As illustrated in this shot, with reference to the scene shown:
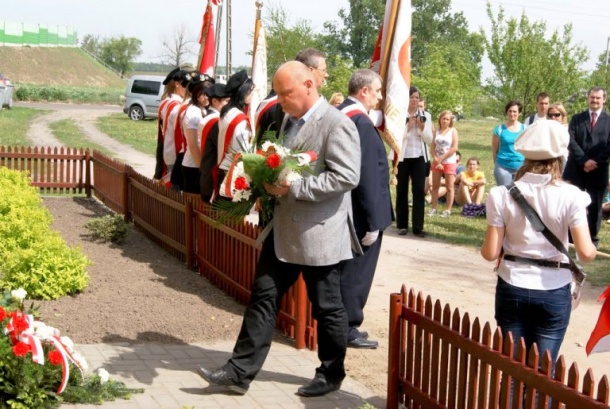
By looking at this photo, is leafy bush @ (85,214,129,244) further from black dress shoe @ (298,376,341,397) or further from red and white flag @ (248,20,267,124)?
black dress shoe @ (298,376,341,397)

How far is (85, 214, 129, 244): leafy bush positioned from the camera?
11297mm

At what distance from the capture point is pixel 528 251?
4727 millimetres

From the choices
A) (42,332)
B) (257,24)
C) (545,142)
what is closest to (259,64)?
(257,24)

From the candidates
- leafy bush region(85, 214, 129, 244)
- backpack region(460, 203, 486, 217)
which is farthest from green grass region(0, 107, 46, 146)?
leafy bush region(85, 214, 129, 244)

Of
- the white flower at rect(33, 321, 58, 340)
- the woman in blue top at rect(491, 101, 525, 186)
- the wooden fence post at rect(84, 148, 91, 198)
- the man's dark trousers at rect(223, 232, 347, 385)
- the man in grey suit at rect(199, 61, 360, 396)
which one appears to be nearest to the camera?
the white flower at rect(33, 321, 58, 340)

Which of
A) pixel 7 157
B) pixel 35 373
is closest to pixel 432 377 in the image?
pixel 35 373

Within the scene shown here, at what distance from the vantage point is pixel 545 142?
15.4 ft

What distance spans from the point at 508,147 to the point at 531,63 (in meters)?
23.3

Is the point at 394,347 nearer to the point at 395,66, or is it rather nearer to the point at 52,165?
the point at 395,66

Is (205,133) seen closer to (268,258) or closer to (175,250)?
(175,250)

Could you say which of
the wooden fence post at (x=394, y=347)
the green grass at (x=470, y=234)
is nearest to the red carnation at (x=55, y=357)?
the wooden fence post at (x=394, y=347)

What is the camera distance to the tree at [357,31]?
10731 centimetres

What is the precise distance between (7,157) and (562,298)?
12642mm

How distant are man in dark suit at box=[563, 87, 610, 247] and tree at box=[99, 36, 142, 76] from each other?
124 m
